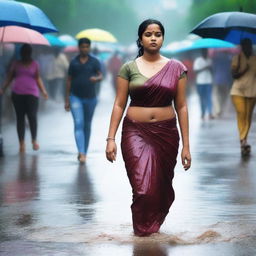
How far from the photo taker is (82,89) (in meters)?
15.0

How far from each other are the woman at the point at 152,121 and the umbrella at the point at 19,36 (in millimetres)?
6995

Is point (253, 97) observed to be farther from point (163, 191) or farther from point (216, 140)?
point (163, 191)

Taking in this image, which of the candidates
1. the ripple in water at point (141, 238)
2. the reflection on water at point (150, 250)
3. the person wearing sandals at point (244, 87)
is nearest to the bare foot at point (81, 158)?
the person wearing sandals at point (244, 87)

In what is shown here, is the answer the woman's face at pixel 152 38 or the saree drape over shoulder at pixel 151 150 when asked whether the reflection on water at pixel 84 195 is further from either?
the woman's face at pixel 152 38

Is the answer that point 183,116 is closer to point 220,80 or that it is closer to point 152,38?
point 152,38

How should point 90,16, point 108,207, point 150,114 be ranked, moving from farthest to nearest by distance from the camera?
1. point 90,16
2. point 108,207
3. point 150,114

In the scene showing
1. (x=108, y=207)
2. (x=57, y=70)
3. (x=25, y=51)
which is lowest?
(x=57, y=70)

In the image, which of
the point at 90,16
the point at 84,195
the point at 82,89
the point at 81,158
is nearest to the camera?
the point at 84,195

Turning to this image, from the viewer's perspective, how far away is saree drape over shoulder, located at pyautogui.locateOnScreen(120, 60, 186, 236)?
8.33 meters

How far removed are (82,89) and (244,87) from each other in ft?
7.75

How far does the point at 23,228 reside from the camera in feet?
28.9

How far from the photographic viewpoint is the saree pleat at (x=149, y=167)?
8320 mm

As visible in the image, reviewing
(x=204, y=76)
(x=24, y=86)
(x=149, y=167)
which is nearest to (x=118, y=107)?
(x=149, y=167)

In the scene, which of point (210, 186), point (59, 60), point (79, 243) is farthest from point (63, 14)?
point (79, 243)
